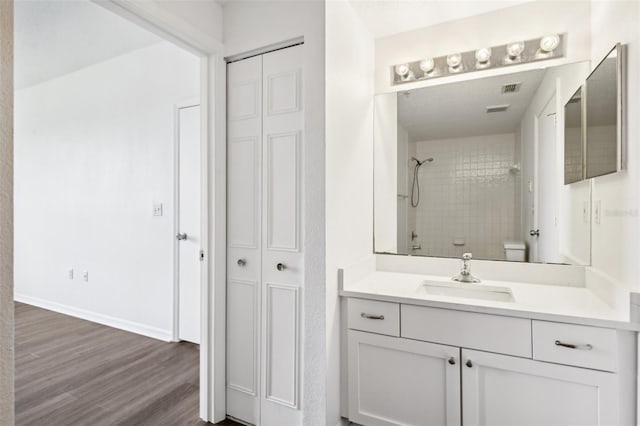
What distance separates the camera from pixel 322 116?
1633 millimetres

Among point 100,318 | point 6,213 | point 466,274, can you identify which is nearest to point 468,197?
point 466,274

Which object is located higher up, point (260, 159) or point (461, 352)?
point (260, 159)

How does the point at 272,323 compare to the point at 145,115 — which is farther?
the point at 145,115

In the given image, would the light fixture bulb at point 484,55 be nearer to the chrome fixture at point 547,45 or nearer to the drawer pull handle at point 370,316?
the chrome fixture at point 547,45

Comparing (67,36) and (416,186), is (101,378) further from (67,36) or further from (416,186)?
(67,36)

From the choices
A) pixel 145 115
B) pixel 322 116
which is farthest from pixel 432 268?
pixel 145 115

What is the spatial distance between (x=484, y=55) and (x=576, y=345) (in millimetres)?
1584

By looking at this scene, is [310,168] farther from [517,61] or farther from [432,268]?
[517,61]

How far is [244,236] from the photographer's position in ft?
6.28

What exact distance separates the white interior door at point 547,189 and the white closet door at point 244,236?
1554mm

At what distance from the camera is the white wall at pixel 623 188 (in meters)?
1.28

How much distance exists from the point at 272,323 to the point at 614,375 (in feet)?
4.78

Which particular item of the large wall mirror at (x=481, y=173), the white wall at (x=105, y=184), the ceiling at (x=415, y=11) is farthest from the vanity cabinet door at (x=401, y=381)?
the white wall at (x=105, y=184)

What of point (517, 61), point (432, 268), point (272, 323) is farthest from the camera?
point (432, 268)
